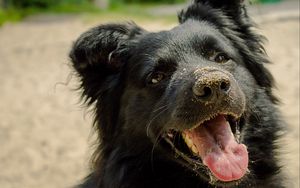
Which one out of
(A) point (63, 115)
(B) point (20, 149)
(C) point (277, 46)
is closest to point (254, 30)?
(B) point (20, 149)

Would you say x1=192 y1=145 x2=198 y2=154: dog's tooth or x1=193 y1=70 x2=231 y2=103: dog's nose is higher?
x1=193 y1=70 x2=231 y2=103: dog's nose

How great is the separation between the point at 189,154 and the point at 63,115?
6.15 metres

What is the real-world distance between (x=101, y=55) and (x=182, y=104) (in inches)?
34.1

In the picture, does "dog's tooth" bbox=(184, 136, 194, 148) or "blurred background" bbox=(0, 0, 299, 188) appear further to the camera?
"blurred background" bbox=(0, 0, 299, 188)

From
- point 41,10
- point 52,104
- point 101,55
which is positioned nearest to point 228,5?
point 101,55

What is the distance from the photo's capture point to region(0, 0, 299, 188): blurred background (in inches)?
281

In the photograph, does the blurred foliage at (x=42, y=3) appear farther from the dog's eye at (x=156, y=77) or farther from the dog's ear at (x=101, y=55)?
the dog's eye at (x=156, y=77)

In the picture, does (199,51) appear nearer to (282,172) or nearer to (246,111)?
(246,111)

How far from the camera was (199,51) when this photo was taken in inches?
165

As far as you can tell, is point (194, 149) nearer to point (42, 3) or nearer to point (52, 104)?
point (52, 104)

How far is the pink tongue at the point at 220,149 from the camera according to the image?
3.69 meters

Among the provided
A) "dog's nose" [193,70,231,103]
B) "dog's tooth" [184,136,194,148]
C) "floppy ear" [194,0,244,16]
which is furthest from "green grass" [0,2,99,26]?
"dog's nose" [193,70,231,103]

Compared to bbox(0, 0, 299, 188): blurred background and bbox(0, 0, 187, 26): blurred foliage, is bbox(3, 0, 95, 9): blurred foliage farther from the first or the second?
bbox(0, 0, 299, 188): blurred background

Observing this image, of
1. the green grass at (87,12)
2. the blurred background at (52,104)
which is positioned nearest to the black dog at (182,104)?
the blurred background at (52,104)
